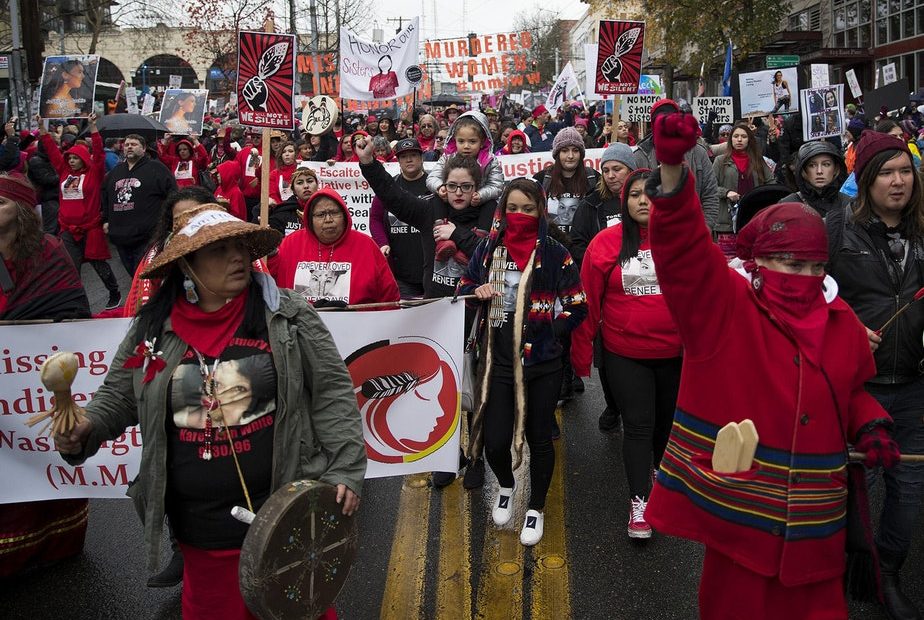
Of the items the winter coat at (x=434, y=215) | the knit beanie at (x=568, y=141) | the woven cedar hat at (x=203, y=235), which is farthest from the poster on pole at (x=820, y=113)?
the woven cedar hat at (x=203, y=235)

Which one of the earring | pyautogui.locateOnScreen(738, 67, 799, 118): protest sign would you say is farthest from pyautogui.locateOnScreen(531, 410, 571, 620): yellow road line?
pyautogui.locateOnScreen(738, 67, 799, 118): protest sign

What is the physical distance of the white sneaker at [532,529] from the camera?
4465 millimetres

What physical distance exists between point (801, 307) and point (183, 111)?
15823 mm

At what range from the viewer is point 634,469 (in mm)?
4516

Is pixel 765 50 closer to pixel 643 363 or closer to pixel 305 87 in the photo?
pixel 305 87

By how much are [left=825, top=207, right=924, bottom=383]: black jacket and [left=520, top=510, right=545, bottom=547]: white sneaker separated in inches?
71.7

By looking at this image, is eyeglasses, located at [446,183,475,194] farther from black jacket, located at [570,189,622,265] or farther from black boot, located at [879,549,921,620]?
black boot, located at [879,549,921,620]

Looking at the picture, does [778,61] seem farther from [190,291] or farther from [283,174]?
[190,291]

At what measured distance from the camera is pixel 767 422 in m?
2.58

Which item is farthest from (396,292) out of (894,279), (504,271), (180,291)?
(894,279)

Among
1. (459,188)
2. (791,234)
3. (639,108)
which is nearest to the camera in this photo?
(791,234)

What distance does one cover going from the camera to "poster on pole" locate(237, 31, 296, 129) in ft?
22.8

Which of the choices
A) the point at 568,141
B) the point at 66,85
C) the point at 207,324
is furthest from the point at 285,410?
the point at 66,85

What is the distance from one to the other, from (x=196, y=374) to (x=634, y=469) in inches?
102
